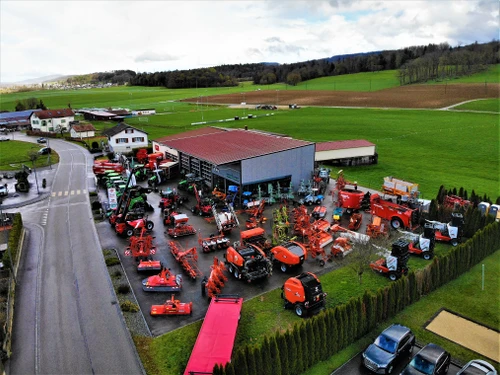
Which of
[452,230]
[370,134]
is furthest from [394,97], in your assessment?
[452,230]

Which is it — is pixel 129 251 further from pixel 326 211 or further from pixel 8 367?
pixel 326 211

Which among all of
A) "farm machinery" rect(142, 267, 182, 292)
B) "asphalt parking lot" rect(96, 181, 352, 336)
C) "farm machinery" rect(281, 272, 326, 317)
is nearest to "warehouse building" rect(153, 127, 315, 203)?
"asphalt parking lot" rect(96, 181, 352, 336)

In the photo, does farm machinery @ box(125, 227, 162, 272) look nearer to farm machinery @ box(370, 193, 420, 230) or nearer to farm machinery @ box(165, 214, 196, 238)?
farm machinery @ box(165, 214, 196, 238)

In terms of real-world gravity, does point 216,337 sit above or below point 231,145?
below

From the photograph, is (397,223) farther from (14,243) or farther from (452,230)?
(14,243)

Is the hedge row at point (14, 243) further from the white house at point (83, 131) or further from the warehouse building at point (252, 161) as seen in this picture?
the white house at point (83, 131)

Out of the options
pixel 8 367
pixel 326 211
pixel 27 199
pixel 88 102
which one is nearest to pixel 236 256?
pixel 8 367
